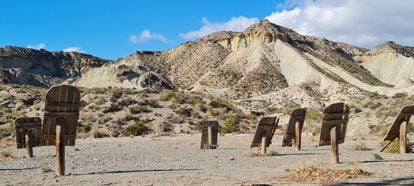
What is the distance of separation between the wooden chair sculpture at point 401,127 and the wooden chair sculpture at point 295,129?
3609mm

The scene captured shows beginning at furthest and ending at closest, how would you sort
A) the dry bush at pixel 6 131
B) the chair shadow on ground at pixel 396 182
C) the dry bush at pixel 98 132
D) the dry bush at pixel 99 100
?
the dry bush at pixel 99 100, the dry bush at pixel 98 132, the dry bush at pixel 6 131, the chair shadow on ground at pixel 396 182

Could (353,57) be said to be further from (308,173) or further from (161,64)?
(308,173)

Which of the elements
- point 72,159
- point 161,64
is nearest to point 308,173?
point 72,159

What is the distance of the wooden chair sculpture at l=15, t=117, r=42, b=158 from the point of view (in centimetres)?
2058

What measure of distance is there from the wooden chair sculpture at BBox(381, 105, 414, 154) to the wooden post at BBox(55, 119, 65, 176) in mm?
9936

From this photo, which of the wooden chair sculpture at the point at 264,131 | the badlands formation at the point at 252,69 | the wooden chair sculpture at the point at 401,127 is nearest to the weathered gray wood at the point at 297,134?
the wooden chair sculpture at the point at 264,131

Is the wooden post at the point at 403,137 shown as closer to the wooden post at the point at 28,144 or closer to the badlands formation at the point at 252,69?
the wooden post at the point at 28,144

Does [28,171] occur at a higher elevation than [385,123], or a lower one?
lower

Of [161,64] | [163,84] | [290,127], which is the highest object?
[161,64]

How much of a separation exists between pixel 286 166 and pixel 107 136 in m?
24.3

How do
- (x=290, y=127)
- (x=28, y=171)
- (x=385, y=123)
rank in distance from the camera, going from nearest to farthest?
(x=28, y=171) < (x=290, y=127) < (x=385, y=123)

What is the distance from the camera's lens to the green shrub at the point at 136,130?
131ft

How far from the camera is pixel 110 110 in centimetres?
4556

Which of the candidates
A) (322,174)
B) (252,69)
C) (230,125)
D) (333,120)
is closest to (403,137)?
(333,120)
